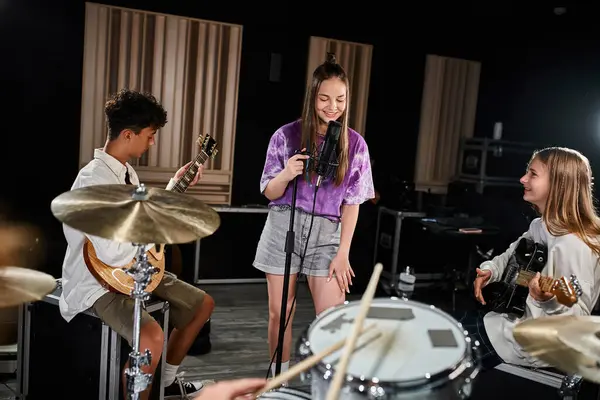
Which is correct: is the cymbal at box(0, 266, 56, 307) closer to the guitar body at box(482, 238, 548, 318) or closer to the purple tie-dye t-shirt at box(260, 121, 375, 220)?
the purple tie-dye t-shirt at box(260, 121, 375, 220)

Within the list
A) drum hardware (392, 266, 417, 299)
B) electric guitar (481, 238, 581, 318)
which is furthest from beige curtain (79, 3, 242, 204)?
electric guitar (481, 238, 581, 318)

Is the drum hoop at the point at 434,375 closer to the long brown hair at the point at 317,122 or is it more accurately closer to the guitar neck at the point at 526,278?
the guitar neck at the point at 526,278

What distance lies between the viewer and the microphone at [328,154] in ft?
6.86

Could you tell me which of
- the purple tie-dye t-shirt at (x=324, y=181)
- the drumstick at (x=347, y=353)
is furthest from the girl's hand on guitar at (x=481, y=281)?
the drumstick at (x=347, y=353)

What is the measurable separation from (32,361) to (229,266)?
8.86ft

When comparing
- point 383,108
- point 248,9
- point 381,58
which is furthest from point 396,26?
point 248,9

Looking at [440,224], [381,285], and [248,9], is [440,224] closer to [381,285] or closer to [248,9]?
[381,285]

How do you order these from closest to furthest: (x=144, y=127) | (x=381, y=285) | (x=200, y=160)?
(x=144, y=127) → (x=200, y=160) → (x=381, y=285)

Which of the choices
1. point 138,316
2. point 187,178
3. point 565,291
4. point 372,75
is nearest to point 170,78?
point 372,75

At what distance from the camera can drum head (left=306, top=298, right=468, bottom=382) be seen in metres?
1.17

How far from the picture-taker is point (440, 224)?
4.89 meters

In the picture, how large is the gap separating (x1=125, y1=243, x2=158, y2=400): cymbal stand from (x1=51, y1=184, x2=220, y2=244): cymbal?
0.62ft

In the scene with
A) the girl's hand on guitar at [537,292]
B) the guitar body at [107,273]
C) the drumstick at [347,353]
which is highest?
the drumstick at [347,353]

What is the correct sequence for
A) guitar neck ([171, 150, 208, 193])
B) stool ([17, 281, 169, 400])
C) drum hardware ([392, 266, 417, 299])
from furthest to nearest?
drum hardware ([392, 266, 417, 299])
guitar neck ([171, 150, 208, 193])
stool ([17, 281, 169, 400])
